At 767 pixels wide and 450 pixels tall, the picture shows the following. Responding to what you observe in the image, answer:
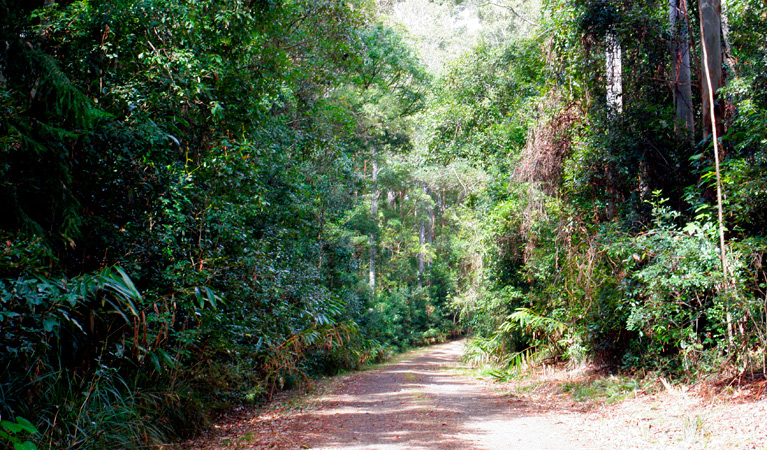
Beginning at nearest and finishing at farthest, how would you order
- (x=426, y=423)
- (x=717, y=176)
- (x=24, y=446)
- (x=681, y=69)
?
(x=24, y=446) → (x=426, y=423) → (x=717, y=176) → (x=681, y=69)

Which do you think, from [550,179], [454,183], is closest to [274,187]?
[550,179]

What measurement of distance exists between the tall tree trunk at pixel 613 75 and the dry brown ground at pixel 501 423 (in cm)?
599

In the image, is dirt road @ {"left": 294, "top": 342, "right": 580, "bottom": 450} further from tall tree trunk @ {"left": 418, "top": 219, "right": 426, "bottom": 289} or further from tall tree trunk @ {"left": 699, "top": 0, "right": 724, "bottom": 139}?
tall tree trunk @ {"left": 418, "top": 219, "right": 426, "bottom": 289}

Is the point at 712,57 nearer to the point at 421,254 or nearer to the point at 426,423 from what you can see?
the point at 426,423

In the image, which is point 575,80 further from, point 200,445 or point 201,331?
point 200,445

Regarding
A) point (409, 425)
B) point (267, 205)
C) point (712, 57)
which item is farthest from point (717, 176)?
point (267, 205)

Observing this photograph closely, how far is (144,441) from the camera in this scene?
5.58 m

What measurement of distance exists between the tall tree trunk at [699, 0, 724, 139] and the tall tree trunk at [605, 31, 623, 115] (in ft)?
6.34

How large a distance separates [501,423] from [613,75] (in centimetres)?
773

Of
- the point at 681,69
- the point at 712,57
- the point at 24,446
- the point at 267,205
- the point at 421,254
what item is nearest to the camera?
the point at 24,446

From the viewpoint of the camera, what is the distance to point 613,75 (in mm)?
11312

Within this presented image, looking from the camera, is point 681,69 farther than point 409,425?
Yes

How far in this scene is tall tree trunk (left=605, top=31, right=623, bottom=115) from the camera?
11133 mm

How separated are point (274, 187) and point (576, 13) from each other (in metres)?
8.35
